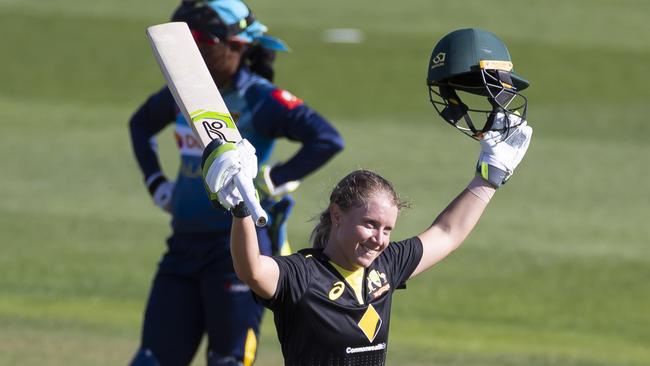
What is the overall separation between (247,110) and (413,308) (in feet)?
12.5

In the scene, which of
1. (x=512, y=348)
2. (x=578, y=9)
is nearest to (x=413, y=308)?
(x=512, y=348)

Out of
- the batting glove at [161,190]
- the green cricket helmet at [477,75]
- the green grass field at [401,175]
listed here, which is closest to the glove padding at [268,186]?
the green grass field at [401,175]

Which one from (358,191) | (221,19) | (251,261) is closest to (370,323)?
(358,191)

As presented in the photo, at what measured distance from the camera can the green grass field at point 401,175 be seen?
954cm

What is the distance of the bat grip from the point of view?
425 cm

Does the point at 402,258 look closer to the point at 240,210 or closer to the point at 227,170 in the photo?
the point at 240,210

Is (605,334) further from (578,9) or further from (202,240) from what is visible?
(578,9)

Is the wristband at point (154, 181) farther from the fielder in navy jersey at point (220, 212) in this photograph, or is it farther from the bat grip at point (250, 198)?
the bat grip at point (250, 198)

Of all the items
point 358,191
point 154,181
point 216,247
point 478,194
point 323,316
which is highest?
point 358,191

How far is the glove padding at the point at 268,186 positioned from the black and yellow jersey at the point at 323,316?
1.89 metres

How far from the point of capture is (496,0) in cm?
2336

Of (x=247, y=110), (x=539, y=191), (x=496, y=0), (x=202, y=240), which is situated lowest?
(x=496, y=0)

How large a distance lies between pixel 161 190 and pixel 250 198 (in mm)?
3097

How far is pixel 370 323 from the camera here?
4.88m
